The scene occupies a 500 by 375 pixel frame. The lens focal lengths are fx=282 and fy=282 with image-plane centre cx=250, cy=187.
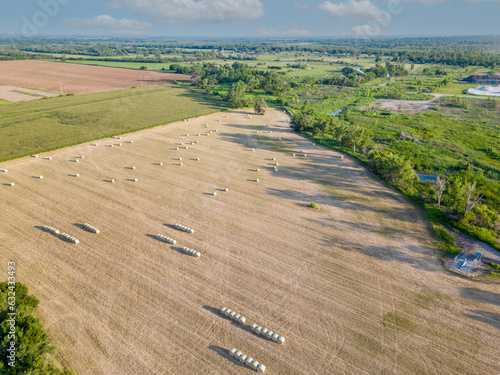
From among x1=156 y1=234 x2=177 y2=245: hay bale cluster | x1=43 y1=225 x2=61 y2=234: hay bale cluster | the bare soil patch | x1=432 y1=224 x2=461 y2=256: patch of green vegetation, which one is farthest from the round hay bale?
the bare soil patch

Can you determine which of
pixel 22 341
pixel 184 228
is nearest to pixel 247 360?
pixel 22 341

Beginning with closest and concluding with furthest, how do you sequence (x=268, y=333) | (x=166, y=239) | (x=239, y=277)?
(x=268, y=333) < (x=239, y=277) < (x=166, y=239)

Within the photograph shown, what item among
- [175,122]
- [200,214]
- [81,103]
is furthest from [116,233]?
[81,103]

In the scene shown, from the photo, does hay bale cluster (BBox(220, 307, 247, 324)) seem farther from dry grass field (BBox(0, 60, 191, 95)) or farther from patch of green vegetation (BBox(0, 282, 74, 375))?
dry grass field (BBox(0, 60, 191, 95))

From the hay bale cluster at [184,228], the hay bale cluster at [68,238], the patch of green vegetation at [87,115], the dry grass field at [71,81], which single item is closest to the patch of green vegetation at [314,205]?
the hay bale cluster at [184,228]

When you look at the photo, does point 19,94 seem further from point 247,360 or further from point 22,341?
point 247,360

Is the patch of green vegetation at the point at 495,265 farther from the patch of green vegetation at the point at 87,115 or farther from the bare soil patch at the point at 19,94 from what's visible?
the bare soil patch at the point at 19,94
